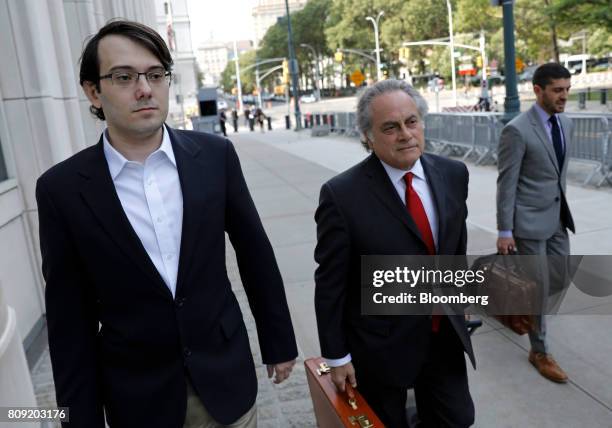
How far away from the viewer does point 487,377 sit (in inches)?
148

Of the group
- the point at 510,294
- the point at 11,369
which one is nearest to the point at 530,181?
the point at 510,294

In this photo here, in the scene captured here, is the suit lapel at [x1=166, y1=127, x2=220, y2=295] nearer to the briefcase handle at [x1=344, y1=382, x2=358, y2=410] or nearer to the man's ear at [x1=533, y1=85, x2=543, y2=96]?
the briefcase handle at [x1=344, y1=382, x2=358, y2=410]

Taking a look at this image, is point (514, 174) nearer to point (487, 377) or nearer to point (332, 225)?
point (487, 377)

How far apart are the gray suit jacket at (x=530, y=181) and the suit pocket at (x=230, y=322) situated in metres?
2.41

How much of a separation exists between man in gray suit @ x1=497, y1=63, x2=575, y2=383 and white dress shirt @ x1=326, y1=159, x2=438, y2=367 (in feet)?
5.16

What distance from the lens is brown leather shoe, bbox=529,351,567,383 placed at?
357 centimetres

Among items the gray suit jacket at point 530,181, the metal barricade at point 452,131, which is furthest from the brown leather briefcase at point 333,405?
the metal barricade at point 452,131

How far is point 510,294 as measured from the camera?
11.3ft

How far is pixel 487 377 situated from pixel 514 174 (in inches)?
→ 56.3

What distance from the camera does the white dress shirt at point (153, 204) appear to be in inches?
73.8

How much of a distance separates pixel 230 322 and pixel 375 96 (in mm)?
1168

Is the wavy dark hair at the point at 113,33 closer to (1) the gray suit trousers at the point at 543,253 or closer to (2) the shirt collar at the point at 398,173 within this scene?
(2) the shirt collar at the point at 398,173

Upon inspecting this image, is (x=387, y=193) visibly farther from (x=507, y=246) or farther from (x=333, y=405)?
(x=507, y=246)

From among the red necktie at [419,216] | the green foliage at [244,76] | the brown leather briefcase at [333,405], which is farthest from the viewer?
the green foliage at [244,76]
